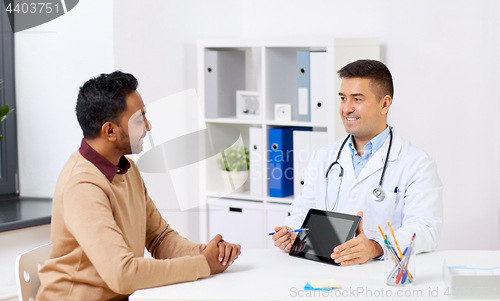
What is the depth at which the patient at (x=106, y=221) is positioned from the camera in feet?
4.62

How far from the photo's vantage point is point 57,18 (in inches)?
104

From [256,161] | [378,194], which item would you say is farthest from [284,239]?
[256,161]

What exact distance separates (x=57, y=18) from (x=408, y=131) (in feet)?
6.47

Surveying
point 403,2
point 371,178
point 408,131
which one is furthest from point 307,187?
point 403,2

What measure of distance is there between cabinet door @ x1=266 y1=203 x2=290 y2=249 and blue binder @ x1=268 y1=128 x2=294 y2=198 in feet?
0.21

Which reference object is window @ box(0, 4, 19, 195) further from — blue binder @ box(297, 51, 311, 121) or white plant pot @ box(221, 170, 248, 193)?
blue binder @ box(297, 51, 311, 121)

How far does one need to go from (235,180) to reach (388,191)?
49.1 inches

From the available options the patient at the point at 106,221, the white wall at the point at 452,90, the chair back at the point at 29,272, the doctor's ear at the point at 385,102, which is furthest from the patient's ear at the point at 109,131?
the white wall at the point at 452,90

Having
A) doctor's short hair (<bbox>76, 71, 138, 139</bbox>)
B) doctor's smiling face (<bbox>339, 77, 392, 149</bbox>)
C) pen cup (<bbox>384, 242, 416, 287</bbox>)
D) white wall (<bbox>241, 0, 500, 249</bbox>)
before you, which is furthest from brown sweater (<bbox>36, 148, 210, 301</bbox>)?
white wall (<bbox>241, 0, 500, 249</bbox>)

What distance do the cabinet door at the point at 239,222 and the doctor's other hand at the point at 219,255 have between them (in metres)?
1.45

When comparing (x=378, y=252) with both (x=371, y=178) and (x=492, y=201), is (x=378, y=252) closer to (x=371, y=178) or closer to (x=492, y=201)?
(x=371, y=178)

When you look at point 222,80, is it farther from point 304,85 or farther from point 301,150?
point 301,150

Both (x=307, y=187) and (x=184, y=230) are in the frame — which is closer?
(x=307, y=187)

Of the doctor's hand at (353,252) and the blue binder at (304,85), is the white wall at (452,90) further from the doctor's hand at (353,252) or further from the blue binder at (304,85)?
the doctor's hand at (353,252)
